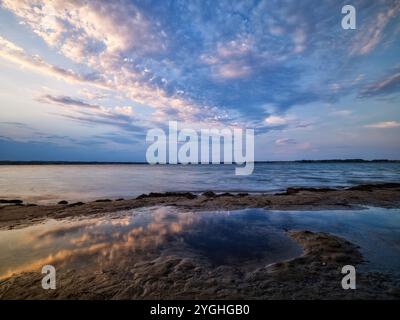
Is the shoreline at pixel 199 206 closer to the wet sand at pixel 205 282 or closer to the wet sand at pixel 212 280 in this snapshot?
the wet sand at pixel 212 280

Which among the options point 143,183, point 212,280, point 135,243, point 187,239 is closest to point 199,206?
point 187,239

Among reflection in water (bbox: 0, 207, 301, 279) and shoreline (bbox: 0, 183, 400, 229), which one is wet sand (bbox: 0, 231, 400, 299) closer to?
reflection in water (bbox: 0, 207, 301, 279)

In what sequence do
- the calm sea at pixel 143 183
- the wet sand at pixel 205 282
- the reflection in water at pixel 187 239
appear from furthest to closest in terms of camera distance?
the calm sea at pixel 143 183 → the reflection in water at pixel 187 239 → the wet sand at pixel 205 282

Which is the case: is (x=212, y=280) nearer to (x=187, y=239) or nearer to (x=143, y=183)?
(x=187, y=239)

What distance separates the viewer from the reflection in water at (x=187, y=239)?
615 centimetres

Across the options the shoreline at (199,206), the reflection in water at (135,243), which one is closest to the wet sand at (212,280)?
the reflection in water at (135,243)

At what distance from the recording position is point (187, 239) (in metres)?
8.04

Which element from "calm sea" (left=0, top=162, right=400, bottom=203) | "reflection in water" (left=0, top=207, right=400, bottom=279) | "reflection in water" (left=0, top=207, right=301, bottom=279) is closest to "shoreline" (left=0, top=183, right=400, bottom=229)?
"reflection in water" (left=0, top=207, right=400, bottom=279)

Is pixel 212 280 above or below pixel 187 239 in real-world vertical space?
→ above

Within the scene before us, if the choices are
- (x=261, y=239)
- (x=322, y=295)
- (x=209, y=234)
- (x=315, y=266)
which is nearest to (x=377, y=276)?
(x=315, y=266)

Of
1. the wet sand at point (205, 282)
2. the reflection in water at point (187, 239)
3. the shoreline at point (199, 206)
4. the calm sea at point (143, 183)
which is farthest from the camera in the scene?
the calm sea at point (143, 183)

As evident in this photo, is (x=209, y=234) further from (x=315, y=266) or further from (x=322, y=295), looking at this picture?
(x=322, y=295)
